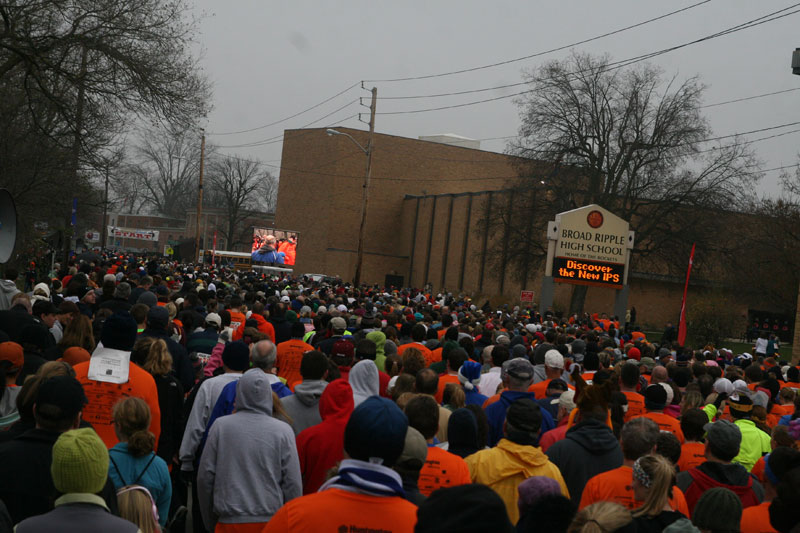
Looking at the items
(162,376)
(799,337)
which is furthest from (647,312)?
(162,376)

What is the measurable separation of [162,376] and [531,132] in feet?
135

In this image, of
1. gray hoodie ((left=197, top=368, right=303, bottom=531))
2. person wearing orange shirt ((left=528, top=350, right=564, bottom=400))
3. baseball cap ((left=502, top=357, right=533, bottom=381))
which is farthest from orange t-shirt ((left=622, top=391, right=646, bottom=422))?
gray hoodie ((left=197, top=368, right=303, bottom=531))

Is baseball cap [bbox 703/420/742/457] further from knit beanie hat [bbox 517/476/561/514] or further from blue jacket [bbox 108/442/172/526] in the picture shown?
blue jacket [bbox 108/442/172/526]

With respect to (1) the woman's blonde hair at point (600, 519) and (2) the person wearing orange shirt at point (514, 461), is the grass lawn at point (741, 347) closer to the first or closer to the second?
(2) the person wearing orange shirt at point (514, 461)

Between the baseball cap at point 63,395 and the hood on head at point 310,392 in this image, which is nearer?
the baseball cap at point 63,395

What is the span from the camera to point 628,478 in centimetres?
506

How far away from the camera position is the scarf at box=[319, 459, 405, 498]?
320 centimetres

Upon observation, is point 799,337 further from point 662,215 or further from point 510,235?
point 510,235

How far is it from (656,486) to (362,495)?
6.29 feet

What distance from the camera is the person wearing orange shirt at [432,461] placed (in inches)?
193

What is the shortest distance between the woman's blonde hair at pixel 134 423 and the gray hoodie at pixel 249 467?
0.35m

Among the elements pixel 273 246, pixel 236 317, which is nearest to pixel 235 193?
pixel 273 246

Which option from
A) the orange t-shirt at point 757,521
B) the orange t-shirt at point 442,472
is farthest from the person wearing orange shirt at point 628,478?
the orange t-shirt at point 442,472

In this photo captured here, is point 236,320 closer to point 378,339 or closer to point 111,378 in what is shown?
point 378,339
